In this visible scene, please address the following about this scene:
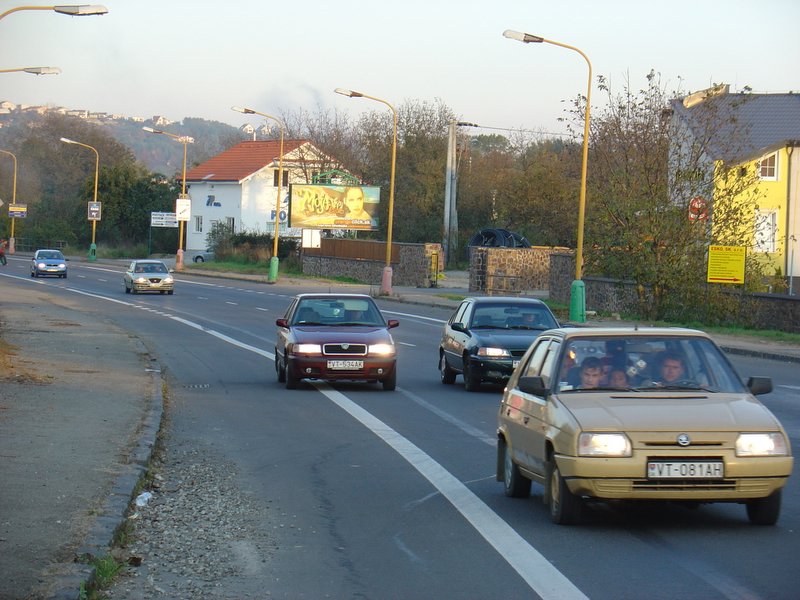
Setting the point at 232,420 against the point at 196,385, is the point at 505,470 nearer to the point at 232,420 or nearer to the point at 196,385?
the point at 232,420

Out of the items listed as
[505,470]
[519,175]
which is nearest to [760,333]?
[505,470]

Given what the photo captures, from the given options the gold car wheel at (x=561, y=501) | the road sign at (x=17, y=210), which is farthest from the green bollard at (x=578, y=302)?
the road sign at (x=17, y=210)

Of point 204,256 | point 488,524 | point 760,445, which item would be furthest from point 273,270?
point 760,445

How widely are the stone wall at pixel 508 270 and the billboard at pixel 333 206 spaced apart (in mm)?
15390

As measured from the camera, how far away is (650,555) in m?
7.33

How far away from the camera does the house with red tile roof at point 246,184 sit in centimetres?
9062

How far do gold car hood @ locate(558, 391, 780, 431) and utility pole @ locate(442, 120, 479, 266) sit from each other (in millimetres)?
53534

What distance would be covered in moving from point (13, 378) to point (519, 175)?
56.9 m

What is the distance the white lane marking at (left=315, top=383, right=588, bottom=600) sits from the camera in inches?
258

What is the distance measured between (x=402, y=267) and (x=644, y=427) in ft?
176

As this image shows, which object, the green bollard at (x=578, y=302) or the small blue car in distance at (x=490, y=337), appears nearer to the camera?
the small blue car in distance at (x=490, y=337)

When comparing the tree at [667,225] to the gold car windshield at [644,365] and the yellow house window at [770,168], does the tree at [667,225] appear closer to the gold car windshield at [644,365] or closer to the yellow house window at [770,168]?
the yellow house window at [770,168]

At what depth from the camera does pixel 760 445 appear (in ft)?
25.3

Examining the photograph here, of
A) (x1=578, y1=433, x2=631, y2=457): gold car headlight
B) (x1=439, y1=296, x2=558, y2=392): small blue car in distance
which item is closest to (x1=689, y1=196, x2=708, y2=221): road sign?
(x1=439, y1=296, x2=558, y2=392): small blue car in distance
